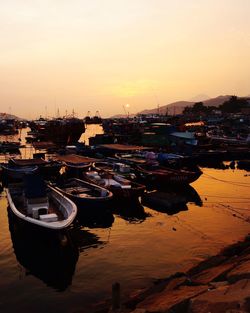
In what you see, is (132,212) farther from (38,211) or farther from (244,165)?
(244,165)

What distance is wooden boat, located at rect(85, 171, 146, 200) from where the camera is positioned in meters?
32.2

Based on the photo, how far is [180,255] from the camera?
21844mm

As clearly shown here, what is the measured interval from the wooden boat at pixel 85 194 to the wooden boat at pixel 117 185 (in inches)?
67.1

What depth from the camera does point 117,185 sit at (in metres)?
33.7

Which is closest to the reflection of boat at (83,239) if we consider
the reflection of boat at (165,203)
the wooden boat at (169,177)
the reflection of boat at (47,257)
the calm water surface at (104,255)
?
the calm water surface at (104,255)

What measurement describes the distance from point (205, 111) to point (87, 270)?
188105mm

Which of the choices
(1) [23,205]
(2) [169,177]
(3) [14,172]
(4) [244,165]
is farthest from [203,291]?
A: (4) [244,165]

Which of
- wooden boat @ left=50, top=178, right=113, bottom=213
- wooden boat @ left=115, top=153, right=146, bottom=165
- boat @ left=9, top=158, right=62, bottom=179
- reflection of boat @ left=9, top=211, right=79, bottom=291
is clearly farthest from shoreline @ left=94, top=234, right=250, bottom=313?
boat @ left=9, top=158, right=62, bottom=179

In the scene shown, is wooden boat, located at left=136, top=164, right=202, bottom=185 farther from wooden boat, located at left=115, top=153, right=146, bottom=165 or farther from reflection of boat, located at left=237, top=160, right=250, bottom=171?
reflection of boat, located at left=237, top=160, right=250, bottom=171

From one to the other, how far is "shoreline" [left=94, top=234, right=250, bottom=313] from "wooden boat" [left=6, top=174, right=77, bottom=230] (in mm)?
6576

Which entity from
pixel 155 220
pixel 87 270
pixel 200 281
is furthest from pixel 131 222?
pixel 200 281

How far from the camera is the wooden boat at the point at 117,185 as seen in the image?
32.2 meters

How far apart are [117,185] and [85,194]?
12.2ft

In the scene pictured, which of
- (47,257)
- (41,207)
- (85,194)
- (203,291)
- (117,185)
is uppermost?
(41,207)
